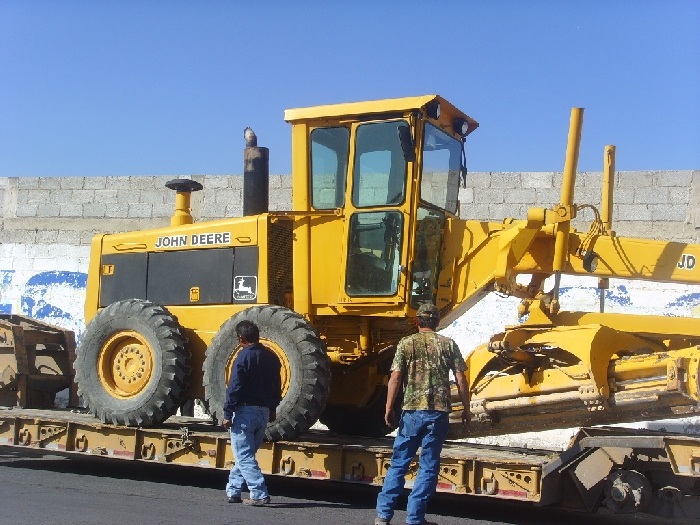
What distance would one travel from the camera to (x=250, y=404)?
22.9ft

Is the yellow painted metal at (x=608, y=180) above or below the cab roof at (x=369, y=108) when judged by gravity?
below

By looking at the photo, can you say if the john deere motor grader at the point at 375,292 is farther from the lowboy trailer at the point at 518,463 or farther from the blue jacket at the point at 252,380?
the blue jacket at the point at 252,380

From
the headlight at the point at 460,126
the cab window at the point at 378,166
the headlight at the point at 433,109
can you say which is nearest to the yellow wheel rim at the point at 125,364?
the cab window at the point at 378,166

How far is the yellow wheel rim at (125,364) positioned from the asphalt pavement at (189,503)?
35.8 inches

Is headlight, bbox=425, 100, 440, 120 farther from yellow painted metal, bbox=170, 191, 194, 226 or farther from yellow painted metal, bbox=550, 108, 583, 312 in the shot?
yellow painted metal, bbox=170, 191, 194, 226

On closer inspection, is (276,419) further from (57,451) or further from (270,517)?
(57,451)

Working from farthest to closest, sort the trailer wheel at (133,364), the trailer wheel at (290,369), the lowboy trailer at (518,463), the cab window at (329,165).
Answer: the trailer wheel at (133,364), the cab window at (329,165), the trailer wheel at (290,369), the lowboy trailer at (518,463)

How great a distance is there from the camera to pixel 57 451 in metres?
8.53

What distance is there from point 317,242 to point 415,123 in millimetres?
1438

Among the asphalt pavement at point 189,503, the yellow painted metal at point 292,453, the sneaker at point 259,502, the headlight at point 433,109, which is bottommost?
the asphalt pavement at point 189,503

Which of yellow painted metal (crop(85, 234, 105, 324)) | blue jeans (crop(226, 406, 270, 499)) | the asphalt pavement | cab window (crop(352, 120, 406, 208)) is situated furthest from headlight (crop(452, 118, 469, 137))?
yellow painted metal (crop(85, 234, 105, 324))

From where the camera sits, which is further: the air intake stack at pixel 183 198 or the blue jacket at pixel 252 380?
the air intake stack at pixel 183 198

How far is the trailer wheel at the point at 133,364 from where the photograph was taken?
8102 mm

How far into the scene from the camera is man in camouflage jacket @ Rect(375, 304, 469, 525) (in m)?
5.96
